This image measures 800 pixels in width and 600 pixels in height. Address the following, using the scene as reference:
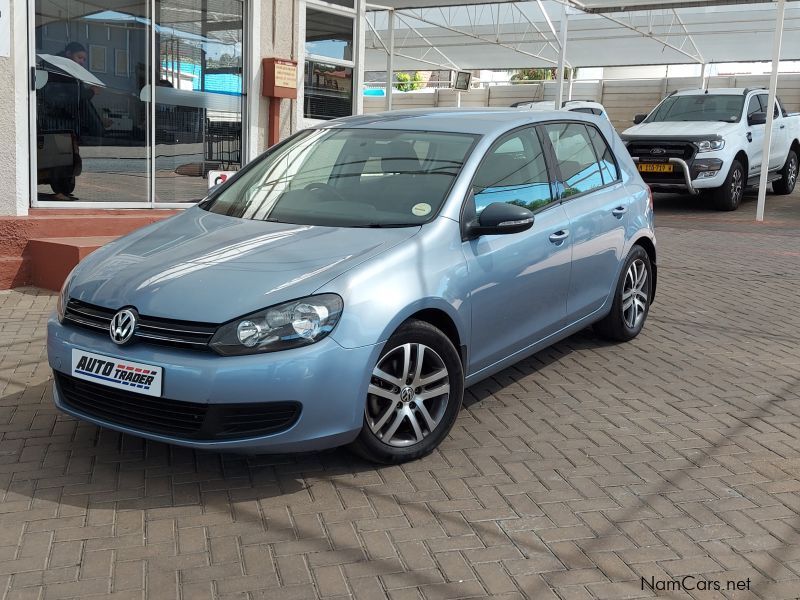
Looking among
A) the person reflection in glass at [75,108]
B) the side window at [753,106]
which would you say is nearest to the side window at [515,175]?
the person reflection in glass at [75,108]

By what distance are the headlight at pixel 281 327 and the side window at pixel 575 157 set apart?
7.23ft

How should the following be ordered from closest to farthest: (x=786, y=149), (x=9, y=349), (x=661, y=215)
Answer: (x=9, y=349) → (x=661, y=215) → (x=786, y=149)

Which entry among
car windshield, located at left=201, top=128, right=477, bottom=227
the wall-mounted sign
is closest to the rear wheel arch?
car windshield, located at left=201, top=128, right=477, bottom=227

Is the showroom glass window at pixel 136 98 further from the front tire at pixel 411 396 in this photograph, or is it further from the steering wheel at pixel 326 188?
the front tire at pixel 411 396

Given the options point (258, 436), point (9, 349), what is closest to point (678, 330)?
point (258, 436)

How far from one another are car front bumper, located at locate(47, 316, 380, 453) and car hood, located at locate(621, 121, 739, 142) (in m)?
11.7

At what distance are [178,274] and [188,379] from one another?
0.56 metres

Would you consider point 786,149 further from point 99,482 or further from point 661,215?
point 99,482

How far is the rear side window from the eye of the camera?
18.1 ft

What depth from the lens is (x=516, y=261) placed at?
4.76 metres

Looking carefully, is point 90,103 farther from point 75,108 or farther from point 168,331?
point 168,331

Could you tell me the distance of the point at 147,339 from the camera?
3758 mm

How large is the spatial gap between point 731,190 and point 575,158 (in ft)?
33.4

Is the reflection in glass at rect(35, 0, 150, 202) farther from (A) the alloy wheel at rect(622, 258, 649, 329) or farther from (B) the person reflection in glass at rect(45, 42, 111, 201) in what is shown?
(A) the alloy wheel at rect(622, 258, 649, 329)
